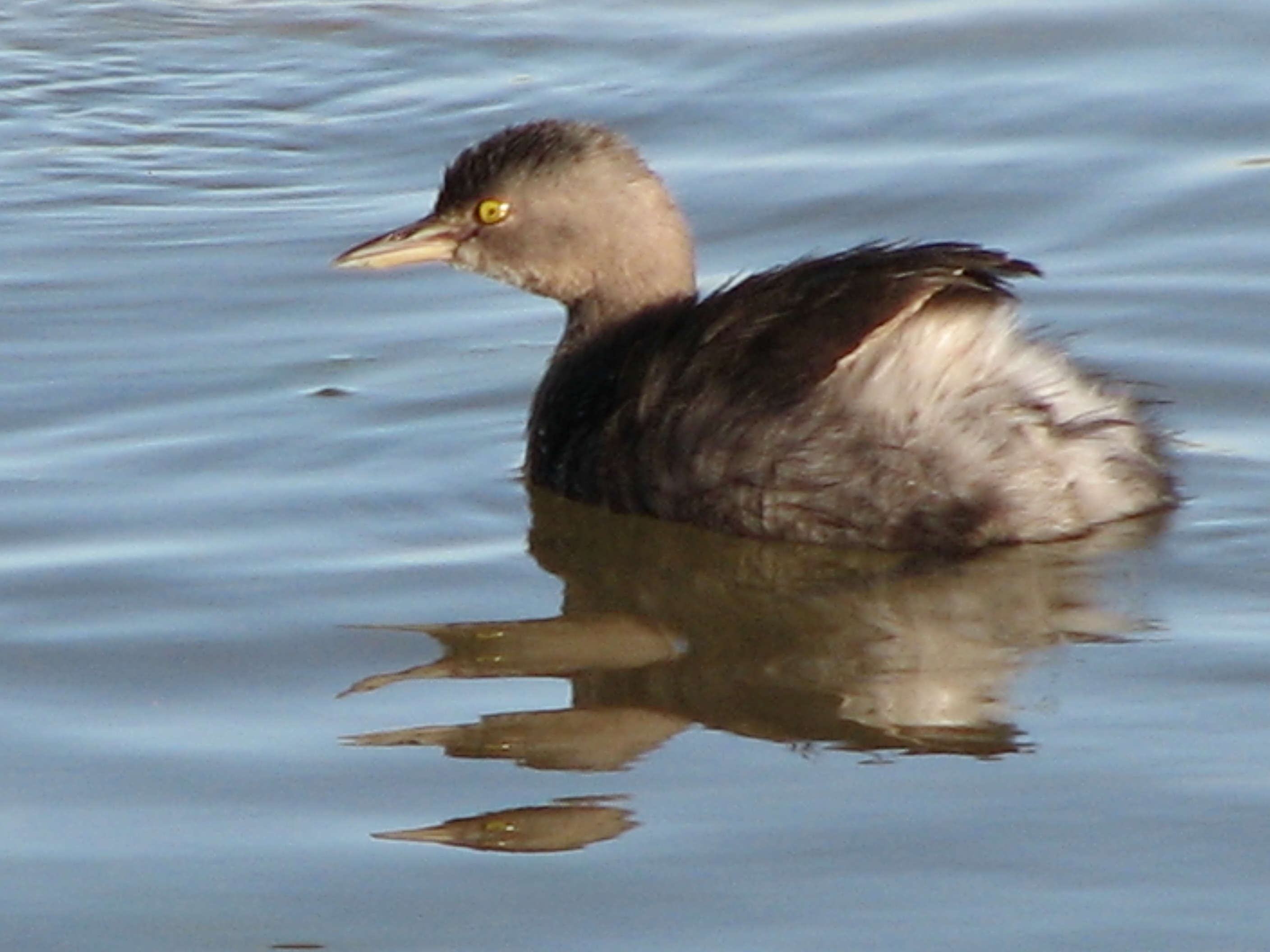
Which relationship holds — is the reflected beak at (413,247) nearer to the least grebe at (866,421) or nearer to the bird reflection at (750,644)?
the least grebe at (866,421)

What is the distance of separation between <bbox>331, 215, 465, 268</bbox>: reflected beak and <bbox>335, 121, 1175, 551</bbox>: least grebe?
0.67 metres

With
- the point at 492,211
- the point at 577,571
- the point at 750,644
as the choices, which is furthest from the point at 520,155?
the point at 750,644

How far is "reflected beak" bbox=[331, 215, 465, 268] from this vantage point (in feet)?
23.2

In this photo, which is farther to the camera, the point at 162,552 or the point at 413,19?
the point at 413,19

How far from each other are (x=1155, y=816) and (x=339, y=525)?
220 centimetres

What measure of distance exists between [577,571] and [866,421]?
680 mm

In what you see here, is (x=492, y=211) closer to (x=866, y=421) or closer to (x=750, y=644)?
(x=866, y=421)

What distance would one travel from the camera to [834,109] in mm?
9391

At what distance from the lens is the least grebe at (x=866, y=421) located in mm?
6086

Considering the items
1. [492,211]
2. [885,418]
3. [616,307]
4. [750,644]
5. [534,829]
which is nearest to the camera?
[534,829]

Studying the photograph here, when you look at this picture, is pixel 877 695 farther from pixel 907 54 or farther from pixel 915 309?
pixel 907 54

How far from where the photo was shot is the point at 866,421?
20.0ft

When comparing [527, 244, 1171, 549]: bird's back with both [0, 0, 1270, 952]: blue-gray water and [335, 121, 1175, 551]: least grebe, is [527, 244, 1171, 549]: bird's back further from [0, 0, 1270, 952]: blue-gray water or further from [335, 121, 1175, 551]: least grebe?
[0, 0, 1270, 952]: blue-gray water

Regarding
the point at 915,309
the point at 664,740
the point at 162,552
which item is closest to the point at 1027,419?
the point at 915,309
